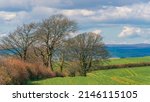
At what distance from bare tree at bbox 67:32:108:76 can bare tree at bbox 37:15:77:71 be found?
7949 millimetres

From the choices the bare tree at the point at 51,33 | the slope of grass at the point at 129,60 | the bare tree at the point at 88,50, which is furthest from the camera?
the slope of grass at the point at 129,60

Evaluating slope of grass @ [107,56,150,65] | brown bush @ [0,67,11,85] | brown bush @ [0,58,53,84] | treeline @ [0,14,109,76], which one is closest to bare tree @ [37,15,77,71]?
treeline @ [0,14,109,76]

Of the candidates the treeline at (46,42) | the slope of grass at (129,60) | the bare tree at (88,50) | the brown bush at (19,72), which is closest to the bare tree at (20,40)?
the treeline at (46,42)

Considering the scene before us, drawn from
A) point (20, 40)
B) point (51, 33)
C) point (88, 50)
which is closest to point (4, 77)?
point (51, 33)

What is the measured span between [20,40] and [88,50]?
38.2 ft

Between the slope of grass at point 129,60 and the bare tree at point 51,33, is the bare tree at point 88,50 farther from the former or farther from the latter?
the slope of grass at point 129,60

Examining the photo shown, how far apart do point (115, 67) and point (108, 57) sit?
8.43m

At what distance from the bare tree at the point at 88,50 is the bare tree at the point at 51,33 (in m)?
7.95

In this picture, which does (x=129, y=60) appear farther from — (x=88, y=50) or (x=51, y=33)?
(x=51, y=33)

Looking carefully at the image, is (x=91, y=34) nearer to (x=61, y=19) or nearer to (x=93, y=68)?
(x=93, y=68)

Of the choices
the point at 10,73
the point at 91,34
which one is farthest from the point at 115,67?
the point at 10,73

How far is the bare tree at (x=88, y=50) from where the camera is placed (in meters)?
54.6

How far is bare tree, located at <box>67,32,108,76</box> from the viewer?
179 feet

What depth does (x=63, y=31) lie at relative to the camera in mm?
44562
